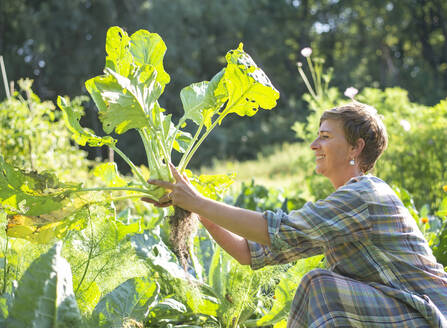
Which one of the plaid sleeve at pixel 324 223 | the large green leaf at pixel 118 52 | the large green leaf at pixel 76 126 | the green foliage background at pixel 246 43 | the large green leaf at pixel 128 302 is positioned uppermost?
the green foliage background at pixel 246 43

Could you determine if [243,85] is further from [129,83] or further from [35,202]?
[35,202]

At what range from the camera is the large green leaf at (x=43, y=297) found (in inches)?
62.6

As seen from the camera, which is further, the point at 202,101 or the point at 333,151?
the point at 202,101

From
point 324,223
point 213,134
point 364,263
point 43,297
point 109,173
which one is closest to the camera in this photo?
point 43,297

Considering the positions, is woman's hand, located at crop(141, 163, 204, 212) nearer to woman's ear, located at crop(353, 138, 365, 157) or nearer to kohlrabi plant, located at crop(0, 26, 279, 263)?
kohlrabi plant, located at crop(0, 26, 279, 263)

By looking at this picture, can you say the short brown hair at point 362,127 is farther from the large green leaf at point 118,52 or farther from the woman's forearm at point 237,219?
the large green leaf at point 118,52

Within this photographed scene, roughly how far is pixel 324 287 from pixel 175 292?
947mm

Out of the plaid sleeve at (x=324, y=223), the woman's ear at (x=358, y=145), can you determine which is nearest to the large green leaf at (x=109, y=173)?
the plaid sleeve at (x=324, y=223)

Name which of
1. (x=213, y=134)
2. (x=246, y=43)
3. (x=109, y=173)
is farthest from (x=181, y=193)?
(x=246, y=43)

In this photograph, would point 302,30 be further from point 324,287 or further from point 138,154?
point 324,287

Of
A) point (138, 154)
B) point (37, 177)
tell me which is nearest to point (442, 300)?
point (37, 177)

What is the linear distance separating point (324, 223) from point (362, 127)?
1.70 ft

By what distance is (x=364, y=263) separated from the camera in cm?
181

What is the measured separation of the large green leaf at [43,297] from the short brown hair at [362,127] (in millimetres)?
1215
